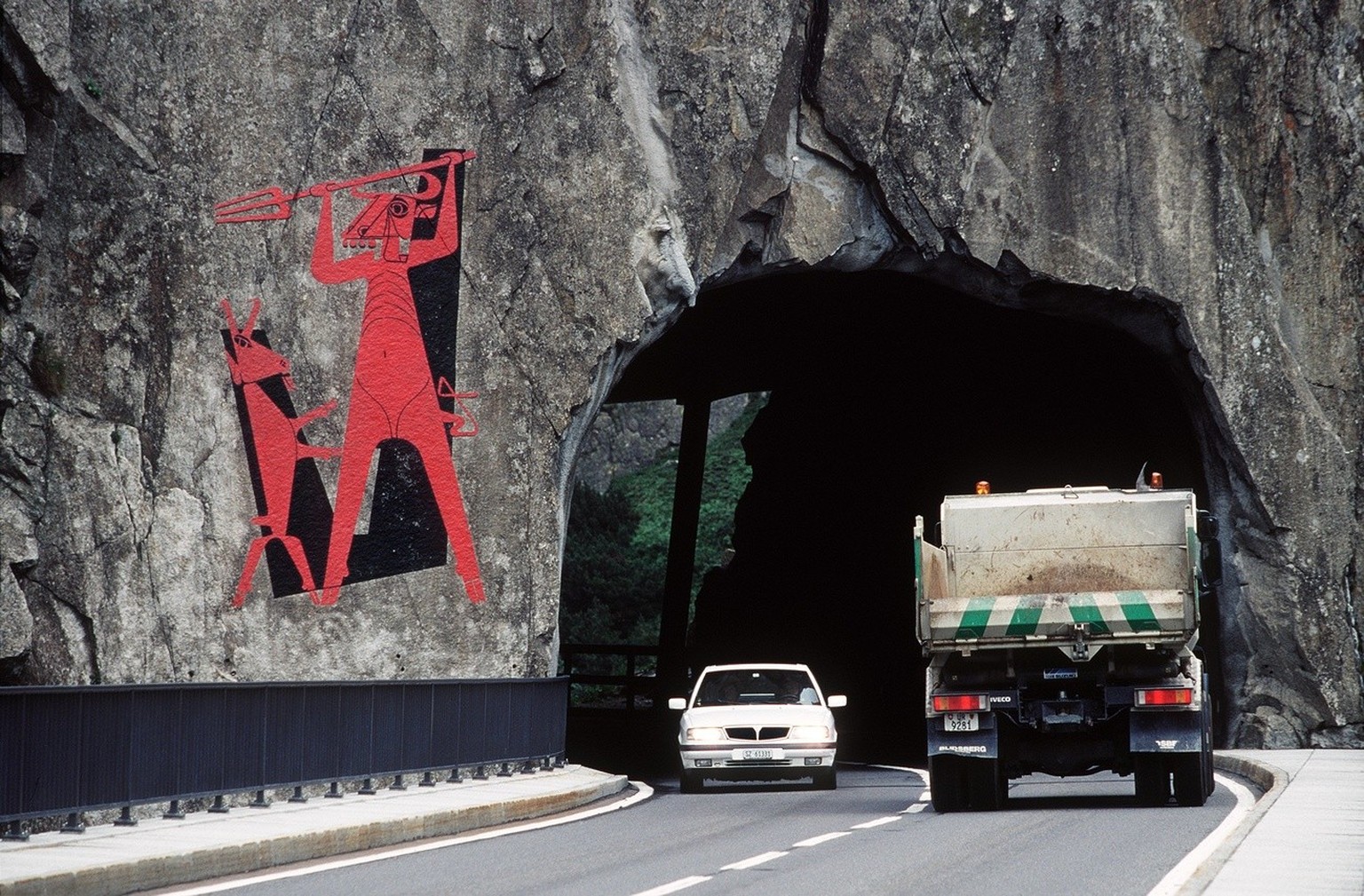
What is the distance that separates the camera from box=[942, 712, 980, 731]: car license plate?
1767 cm

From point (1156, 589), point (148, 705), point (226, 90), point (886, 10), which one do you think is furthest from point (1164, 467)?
point (148, 705)

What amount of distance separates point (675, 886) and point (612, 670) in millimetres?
50131

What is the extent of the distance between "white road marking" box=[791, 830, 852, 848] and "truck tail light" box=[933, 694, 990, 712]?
242 centimetres

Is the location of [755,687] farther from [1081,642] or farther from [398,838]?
[398,838]

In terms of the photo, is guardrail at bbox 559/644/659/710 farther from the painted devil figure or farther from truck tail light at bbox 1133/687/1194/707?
truck tail light at bbox 1133/687/1194/707

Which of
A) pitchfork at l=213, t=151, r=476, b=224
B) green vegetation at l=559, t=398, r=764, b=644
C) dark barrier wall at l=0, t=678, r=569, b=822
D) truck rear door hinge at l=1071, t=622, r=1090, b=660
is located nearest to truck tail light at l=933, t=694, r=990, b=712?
truck rear door hinge at l=1071, t=622, r=1090, b=660

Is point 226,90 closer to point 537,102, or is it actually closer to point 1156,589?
point 537,102

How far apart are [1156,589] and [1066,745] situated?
6.07ft

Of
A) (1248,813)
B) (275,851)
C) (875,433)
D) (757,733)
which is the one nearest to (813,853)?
(275,851)

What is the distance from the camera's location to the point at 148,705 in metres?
14.4

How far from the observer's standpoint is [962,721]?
17.7m

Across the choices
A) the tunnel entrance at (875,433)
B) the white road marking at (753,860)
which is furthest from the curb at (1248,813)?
the tunnel entrance at (875,433)

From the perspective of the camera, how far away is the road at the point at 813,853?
11516 mm

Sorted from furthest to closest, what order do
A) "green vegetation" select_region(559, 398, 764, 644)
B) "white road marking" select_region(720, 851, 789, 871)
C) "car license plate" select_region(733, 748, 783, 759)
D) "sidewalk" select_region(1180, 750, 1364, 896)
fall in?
"green vegetation" select_region(559, 398, 764, 644)
"car license plate" select_region(733, 748, 783, 759)
"white road marking" select_region(720, 851, 789, 871)
"sidewalk" select_region(1180, 750, 1364, 896)
